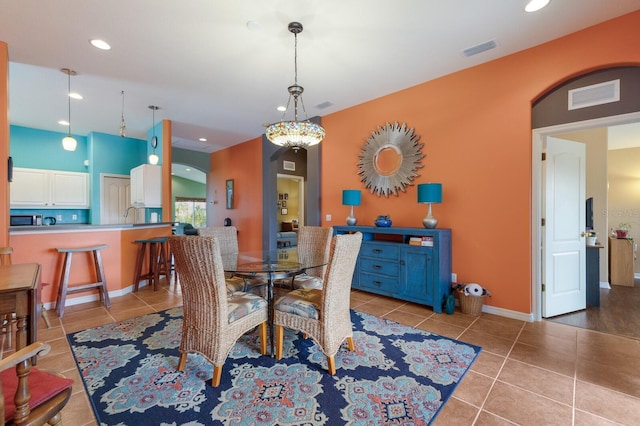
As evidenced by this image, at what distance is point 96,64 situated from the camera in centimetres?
A: 330

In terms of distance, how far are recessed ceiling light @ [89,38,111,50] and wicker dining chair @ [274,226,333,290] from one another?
2794mm

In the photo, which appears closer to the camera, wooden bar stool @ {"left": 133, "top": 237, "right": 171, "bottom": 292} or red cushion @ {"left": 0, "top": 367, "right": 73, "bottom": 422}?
red cushion @ {"left": 0, "top": 367, "right": 73, "bottom": 422}

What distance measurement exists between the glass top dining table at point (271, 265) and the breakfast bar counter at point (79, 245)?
2313 millimetres

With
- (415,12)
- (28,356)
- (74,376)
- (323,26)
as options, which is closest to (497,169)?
(415,12)

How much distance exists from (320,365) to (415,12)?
3024 millimetres

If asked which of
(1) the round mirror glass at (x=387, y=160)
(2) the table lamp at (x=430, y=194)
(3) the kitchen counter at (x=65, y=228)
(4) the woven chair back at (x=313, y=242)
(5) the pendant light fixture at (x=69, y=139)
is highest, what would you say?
(5) the pendant light fixture at (x=69, y=139)

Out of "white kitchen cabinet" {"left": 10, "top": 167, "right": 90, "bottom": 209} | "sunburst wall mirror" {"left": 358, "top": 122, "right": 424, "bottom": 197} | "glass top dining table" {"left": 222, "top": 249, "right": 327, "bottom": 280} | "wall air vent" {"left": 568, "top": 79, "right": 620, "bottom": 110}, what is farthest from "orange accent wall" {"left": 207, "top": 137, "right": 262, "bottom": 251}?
"wall air vent" {"left": 568, "top": 79, "right": 620, "bottom": 110}

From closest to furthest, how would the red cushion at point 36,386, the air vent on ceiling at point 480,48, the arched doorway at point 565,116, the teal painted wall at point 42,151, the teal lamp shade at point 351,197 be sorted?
the red cushion at point 36,386 < the arched doorway at point 565,116 < the air vent on ceiling at point 480,48 < the teal lamp shade at point 351,197 < the teal painted wall at point 42,151

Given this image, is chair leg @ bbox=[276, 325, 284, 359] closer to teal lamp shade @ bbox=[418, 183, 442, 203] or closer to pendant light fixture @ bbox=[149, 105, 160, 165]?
teal lamp shade @ bbox=[418, 183, 442, 203]

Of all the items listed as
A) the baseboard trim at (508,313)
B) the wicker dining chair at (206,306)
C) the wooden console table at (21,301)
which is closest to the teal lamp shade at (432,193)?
the baseboard trim at (508,313)

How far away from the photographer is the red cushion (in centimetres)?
102

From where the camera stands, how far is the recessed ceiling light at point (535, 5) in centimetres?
228

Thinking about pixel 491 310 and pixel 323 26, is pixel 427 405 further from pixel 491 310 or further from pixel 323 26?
pixel 323 26

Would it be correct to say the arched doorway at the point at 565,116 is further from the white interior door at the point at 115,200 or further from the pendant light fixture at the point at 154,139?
the white interior door at the point at 115,200
